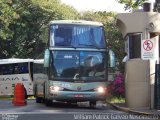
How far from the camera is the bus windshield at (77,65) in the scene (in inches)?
909

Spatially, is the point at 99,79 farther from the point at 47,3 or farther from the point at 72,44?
the point at 47,3

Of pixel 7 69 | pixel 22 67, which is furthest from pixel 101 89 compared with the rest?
pixel 7 69

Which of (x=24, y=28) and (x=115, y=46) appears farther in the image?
(x=24, y=28)

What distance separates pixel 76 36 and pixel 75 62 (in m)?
1.25

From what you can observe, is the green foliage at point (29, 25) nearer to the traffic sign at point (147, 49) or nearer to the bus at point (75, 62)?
the bus at point (75, 62)

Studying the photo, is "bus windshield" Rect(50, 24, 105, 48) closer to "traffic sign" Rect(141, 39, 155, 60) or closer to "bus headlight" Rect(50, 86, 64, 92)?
"bus headlight" Rect(50, 86, 64, 92)

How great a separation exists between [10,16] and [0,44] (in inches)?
155

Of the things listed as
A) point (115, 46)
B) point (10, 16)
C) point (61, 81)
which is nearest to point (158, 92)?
point (61, 81)

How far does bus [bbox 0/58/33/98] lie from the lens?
1570 inches

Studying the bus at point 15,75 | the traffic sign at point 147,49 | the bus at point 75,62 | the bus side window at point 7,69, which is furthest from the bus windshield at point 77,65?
the bus side window at point 7,69

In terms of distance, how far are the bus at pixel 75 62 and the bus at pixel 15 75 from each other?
16.3 meters

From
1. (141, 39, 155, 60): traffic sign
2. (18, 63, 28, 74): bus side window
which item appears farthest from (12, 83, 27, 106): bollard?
(18, 63, 28, 74): bus side window

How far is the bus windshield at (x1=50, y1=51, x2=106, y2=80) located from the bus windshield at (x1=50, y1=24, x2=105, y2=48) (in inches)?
17.2

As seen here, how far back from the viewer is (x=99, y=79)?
2334cm
